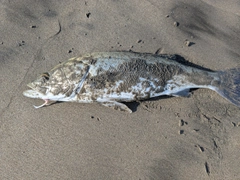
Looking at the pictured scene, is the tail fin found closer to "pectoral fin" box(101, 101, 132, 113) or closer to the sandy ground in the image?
the sandy ground

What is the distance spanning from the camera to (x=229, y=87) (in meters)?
4.71

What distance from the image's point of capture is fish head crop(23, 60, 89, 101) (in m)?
4.40

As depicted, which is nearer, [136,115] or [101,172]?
[101,172]

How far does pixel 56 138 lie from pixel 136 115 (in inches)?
70.7

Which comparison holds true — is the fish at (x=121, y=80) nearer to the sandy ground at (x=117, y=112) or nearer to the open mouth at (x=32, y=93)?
the open mouth at (x=32, y=93)

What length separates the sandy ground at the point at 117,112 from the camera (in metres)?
4.47

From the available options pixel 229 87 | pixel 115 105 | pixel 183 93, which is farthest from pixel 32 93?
pixel 229 87

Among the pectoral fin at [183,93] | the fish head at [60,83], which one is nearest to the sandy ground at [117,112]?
the pectoral fin at [183,93]

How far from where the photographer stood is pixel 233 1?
532 centimetres

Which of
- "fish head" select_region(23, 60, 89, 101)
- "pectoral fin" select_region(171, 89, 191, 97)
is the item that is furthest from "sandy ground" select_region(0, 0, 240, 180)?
"fish head" select_region(23, 60, 89, 101)

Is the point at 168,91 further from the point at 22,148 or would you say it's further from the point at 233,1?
the point at 22,148

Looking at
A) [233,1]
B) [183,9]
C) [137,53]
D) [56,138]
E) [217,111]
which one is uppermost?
[233,1]

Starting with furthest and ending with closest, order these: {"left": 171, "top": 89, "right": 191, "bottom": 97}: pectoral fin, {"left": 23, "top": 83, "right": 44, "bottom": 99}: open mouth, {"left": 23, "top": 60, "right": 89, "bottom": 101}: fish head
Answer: {"left": 171, "top": 89, "right": 191, "bottom": 97}: pectoral fin → {"left": 23, "top": 83, "right": 44, "bottom": 99}: open mouth → {"left": 23, "top": 60, "right": 89, "bottom": 101}: fish head

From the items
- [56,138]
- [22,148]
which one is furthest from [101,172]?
[22,148]
